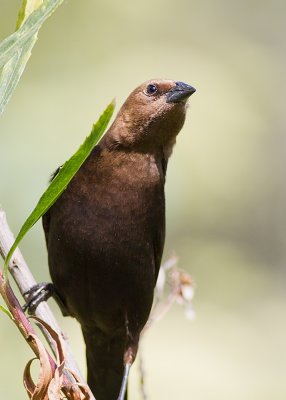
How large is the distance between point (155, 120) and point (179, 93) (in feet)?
0.47

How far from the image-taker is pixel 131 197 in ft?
11.0

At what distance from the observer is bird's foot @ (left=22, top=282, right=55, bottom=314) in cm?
257

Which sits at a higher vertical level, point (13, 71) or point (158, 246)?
point (13, 71)

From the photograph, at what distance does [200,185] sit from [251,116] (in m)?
1.40

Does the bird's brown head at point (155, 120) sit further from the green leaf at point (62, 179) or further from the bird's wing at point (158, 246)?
the green leaf at point (62, 179)

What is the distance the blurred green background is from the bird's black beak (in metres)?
1.58

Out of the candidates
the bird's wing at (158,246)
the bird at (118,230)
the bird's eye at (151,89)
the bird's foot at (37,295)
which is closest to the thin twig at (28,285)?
the bird's foot at (37,295)

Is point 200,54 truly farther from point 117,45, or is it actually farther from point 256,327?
point 256,327

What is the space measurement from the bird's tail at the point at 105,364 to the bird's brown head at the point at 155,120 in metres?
0.76

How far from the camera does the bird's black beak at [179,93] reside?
3.41 m

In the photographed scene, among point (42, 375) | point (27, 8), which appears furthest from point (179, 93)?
point (42, 375)

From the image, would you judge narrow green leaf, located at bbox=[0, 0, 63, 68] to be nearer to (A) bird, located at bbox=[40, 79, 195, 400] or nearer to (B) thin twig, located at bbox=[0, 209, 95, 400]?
(B) thin twig, located at bbox=[0, 209, 95, 400]

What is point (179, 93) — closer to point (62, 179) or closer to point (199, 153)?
point (62, 179)

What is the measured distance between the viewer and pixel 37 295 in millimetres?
2984
